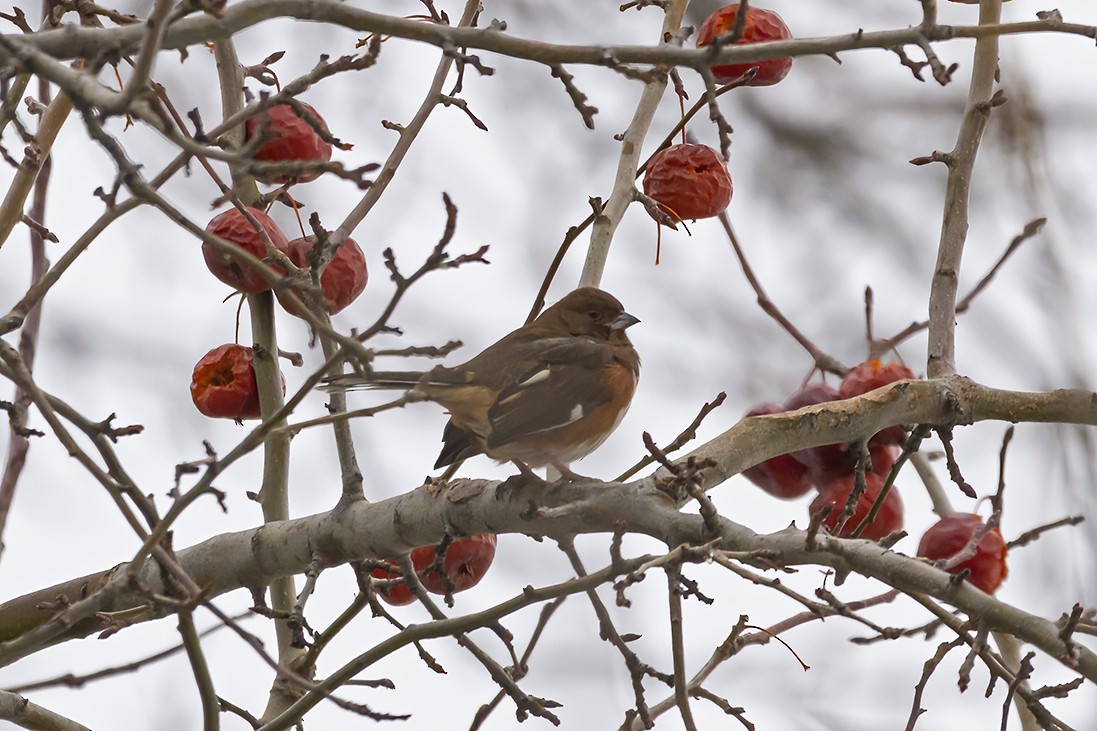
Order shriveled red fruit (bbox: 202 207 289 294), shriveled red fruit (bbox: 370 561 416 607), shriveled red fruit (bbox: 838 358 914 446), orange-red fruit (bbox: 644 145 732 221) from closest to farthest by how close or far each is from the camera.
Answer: shriveled red fruit (bbox: 202 207 289 294) < shriveled red fruit (bbox: 370 561 416 607) < shriveled red fruit (bbox: 838 358 914 446) < orange-red fruit (bbox: 644 145 732 221)

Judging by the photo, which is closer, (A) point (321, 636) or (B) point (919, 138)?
(A) point (321, 636)

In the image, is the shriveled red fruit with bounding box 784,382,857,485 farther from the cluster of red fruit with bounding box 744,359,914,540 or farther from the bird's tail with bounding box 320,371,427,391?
the bird's tail with bounding box 320,371,427,391

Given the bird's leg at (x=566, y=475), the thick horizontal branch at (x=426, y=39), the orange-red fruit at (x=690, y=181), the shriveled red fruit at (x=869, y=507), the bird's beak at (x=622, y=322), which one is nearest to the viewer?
the thick horizontal branch at (x=426, y=39)

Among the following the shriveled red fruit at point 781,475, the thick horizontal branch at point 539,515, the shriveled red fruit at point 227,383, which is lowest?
the thick horizontal branch at point 539,515

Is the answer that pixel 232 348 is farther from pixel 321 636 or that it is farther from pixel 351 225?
pixel 321 636

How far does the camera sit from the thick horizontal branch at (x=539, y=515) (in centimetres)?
252

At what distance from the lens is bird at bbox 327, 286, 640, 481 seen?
11.6ft

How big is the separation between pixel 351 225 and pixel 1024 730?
2.13 metres

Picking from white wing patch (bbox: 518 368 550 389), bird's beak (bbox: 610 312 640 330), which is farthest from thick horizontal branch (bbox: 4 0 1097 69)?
bird's beak (bbox: 610 312 640 330)

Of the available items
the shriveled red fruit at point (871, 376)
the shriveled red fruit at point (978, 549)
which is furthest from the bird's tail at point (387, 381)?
the shriveled red fruit at point (978, 549)

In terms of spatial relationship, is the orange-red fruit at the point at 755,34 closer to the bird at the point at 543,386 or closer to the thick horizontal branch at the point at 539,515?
the bird at the point at 543,386

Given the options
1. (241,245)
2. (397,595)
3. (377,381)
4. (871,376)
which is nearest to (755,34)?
(871,376)

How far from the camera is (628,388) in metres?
4.09

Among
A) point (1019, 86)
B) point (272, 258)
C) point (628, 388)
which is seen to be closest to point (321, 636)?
point (272, 258)
